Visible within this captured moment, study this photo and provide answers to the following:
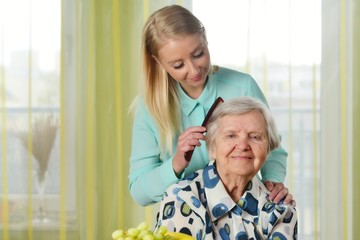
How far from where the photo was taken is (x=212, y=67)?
2.24 m

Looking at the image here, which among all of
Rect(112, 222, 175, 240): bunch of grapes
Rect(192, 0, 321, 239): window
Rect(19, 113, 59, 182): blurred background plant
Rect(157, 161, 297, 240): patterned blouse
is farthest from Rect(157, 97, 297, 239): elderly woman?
Rect(19, 113, 59, 182): blurred background plant

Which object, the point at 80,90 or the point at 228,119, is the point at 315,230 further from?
the point at 228,119

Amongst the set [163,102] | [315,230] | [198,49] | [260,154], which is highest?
[198,49]

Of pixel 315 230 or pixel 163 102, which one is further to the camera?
pixel 315 230

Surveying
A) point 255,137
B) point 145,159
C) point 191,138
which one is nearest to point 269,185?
point 255,137

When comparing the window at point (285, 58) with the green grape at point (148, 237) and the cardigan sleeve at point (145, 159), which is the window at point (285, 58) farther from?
the green grape at point (148, 237)

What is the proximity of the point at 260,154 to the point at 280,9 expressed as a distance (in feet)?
6.30

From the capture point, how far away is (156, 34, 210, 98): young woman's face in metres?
2.07

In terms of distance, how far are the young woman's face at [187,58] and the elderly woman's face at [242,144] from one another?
16cm

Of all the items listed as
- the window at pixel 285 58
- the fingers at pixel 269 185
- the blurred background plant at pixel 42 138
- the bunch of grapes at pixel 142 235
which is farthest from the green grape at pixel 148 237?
the blurred background plant at pixel 42 138

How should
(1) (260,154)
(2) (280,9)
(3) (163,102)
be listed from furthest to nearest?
(2) (280,9), (3) (163,102), (1) (260,154)

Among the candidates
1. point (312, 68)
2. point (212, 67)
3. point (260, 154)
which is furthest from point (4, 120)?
point (260, 154)

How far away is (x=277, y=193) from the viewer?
80.7 inches

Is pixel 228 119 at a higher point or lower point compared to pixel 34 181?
higher
